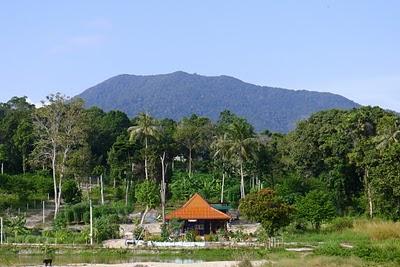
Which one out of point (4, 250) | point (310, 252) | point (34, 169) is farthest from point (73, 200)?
point (310, 252)

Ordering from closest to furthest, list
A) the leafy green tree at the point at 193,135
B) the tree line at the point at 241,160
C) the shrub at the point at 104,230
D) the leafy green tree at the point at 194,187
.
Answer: the shrub at the point at 104,230
the tree line at the point at 241,160
the leafy green tree at the point at 194,187
the leafy green tree at the point at 193,135

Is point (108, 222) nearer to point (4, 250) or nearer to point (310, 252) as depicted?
point (4, 250)

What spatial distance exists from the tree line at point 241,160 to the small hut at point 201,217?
6.31 feet

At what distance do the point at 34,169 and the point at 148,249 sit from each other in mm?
35159

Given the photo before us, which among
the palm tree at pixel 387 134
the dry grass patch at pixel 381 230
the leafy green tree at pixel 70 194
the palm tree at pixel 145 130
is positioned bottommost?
the dry grass patch at pixel 381 230

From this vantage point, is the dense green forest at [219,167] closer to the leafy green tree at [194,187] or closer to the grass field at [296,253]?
the leafy green tree at [194,187]

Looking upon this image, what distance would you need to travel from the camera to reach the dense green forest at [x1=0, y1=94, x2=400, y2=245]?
50.7m

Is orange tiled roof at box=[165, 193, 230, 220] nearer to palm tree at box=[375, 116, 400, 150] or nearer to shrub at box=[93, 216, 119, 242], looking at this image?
shrub at box=[93, 216, 119, 242]

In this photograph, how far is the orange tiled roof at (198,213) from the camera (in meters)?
48.8

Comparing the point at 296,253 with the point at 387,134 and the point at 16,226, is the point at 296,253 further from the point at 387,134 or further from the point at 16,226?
the point at 16,226

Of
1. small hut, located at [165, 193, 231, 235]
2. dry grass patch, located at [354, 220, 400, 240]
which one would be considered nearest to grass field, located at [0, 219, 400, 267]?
dry grass patch, located at [354, 220, 400, 240]

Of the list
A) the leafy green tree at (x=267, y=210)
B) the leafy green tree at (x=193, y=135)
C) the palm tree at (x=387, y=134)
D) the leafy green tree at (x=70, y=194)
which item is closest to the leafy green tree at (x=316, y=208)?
the leafy green tree at (x=267, y=210)

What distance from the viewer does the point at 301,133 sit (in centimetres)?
6372

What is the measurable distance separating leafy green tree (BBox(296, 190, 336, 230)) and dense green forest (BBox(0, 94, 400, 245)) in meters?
0.07
